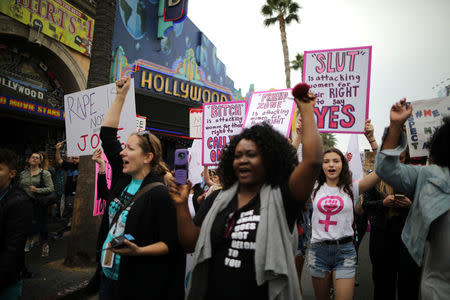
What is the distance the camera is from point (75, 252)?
553cm

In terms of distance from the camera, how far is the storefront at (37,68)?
28.1 ft

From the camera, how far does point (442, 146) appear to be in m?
2.12

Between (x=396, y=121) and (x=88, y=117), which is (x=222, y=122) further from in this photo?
(x=396, y=121)

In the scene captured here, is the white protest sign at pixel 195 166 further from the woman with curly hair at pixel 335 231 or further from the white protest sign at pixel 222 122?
the woman with curly hair at pixel 335 231

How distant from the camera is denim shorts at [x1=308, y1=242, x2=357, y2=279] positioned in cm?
328

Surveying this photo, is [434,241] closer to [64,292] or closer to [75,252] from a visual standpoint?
[64,292]

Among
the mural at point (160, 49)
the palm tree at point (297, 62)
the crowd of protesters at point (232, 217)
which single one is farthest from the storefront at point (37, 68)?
the palm tree at point (297, 62)

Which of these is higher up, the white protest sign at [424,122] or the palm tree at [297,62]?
the palm tree at [297,62]

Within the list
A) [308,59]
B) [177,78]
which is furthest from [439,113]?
[177,78]

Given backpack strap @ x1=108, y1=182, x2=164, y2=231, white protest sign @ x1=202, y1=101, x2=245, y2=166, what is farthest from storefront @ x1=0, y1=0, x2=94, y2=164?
backpack strap @ x1=108, y1=182, x2=164, y2=231

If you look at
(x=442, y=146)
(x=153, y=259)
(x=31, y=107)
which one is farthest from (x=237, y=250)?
(x=31, y=107)

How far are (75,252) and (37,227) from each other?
1.65 m

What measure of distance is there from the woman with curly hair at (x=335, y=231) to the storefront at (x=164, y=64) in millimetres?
9804

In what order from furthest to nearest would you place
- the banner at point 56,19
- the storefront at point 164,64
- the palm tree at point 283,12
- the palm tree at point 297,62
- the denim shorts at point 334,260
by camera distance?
the palm tree at point 297,62, the palm tree at point 283,12, the storefront at point 164,64, the banner at point 56,19, the denim shorts at point 334,260
